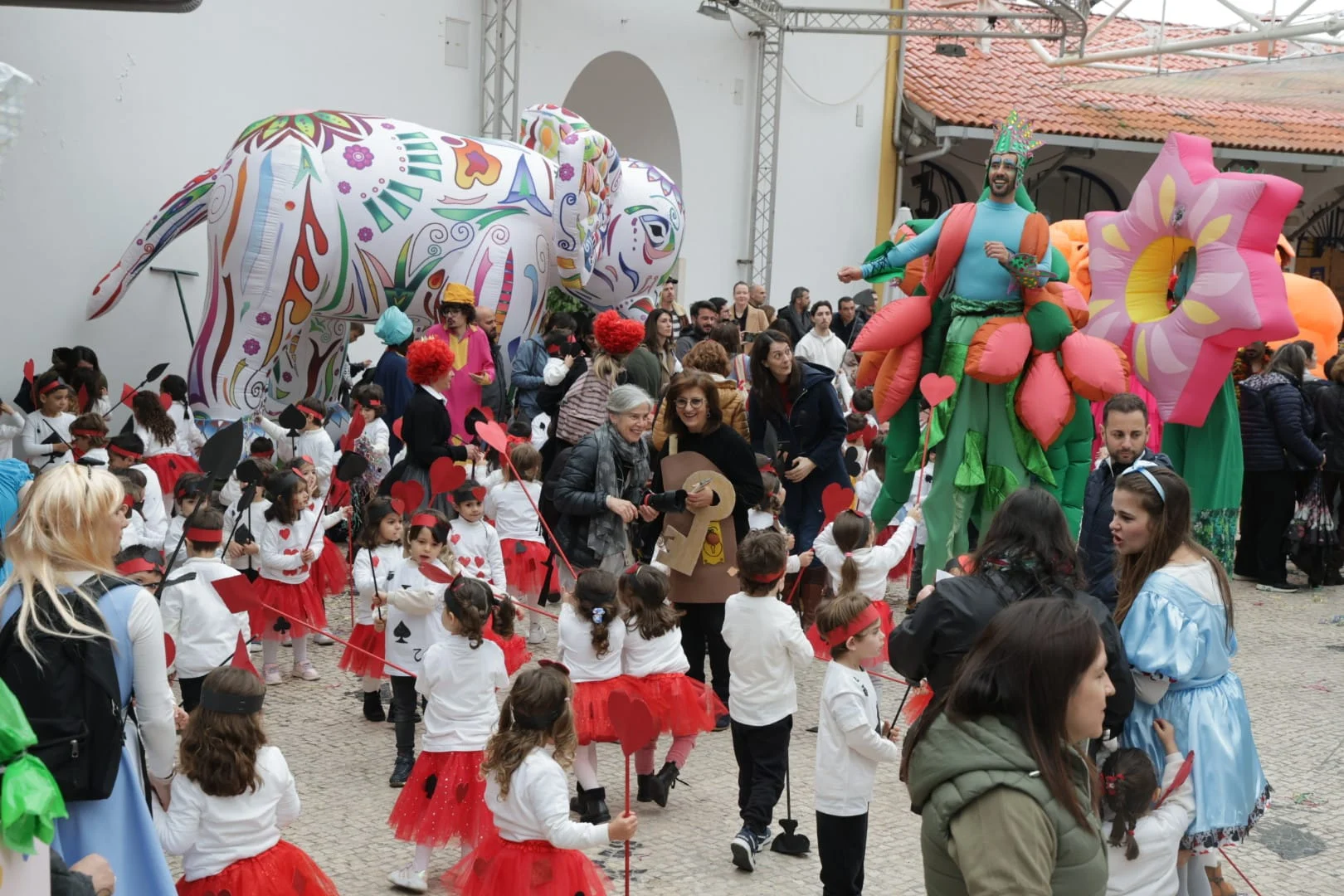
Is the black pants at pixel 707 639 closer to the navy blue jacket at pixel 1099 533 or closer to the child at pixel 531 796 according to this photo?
the navy blue jacket at pixel 1099 533

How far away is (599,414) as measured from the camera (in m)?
7.18

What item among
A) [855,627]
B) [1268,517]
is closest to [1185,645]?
[855,627]

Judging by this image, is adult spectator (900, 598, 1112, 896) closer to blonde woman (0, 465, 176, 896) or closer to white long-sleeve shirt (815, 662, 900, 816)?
white long-sleeve shirt (815, 662, 900, 816)

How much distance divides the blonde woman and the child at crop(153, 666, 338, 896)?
0.21m

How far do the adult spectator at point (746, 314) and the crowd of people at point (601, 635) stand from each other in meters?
4.77

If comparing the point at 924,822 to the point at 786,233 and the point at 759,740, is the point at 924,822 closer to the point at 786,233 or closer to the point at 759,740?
the point at 759,740

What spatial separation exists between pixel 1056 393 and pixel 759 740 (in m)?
2.88

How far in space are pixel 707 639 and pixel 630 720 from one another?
2.09 m

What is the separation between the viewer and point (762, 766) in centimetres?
457

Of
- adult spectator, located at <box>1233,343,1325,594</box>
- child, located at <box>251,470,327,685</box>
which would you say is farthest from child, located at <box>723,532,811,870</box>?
adult spectator, located at <box>1233,343,1325,594</box>

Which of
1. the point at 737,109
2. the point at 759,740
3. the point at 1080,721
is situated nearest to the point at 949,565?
the point at 759,740

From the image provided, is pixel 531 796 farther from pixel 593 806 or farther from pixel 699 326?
pixel 699 326

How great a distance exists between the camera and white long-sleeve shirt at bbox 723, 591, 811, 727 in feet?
14.9

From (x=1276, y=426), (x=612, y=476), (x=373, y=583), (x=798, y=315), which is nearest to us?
(x=373, y=583)
